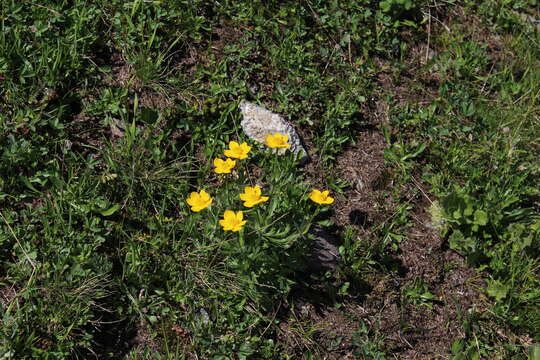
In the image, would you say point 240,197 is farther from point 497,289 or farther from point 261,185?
point 497,289

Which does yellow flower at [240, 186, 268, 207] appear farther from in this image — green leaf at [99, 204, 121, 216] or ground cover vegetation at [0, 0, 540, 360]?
green leaf at [99, 204, 121, 216]

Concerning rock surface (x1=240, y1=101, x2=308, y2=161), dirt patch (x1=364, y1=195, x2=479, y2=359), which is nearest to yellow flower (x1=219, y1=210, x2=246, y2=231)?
rock surface (x1=240, y1=101, x2=308, y2=161)

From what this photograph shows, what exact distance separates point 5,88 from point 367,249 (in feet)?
7.62

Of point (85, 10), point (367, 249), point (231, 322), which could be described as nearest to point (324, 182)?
point (367, 249)

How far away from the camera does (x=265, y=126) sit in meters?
3.94

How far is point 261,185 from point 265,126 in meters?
0.40

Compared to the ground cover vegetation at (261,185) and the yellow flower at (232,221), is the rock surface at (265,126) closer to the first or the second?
the ground cover vegetation at (261,185)

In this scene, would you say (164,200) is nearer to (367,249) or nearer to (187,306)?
(187,306)

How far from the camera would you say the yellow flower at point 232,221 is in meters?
3.05

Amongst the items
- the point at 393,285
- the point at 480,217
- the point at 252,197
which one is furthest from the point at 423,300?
the point at 252,197

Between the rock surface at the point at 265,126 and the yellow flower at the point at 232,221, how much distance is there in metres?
0.89

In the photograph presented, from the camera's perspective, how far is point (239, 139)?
12.9 ft

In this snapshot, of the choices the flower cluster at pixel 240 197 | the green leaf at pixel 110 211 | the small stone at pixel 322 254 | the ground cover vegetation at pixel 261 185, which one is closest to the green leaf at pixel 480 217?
the ground cover vegetation at pixel 261 185

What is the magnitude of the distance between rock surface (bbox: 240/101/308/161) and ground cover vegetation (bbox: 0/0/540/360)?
0.07 m
